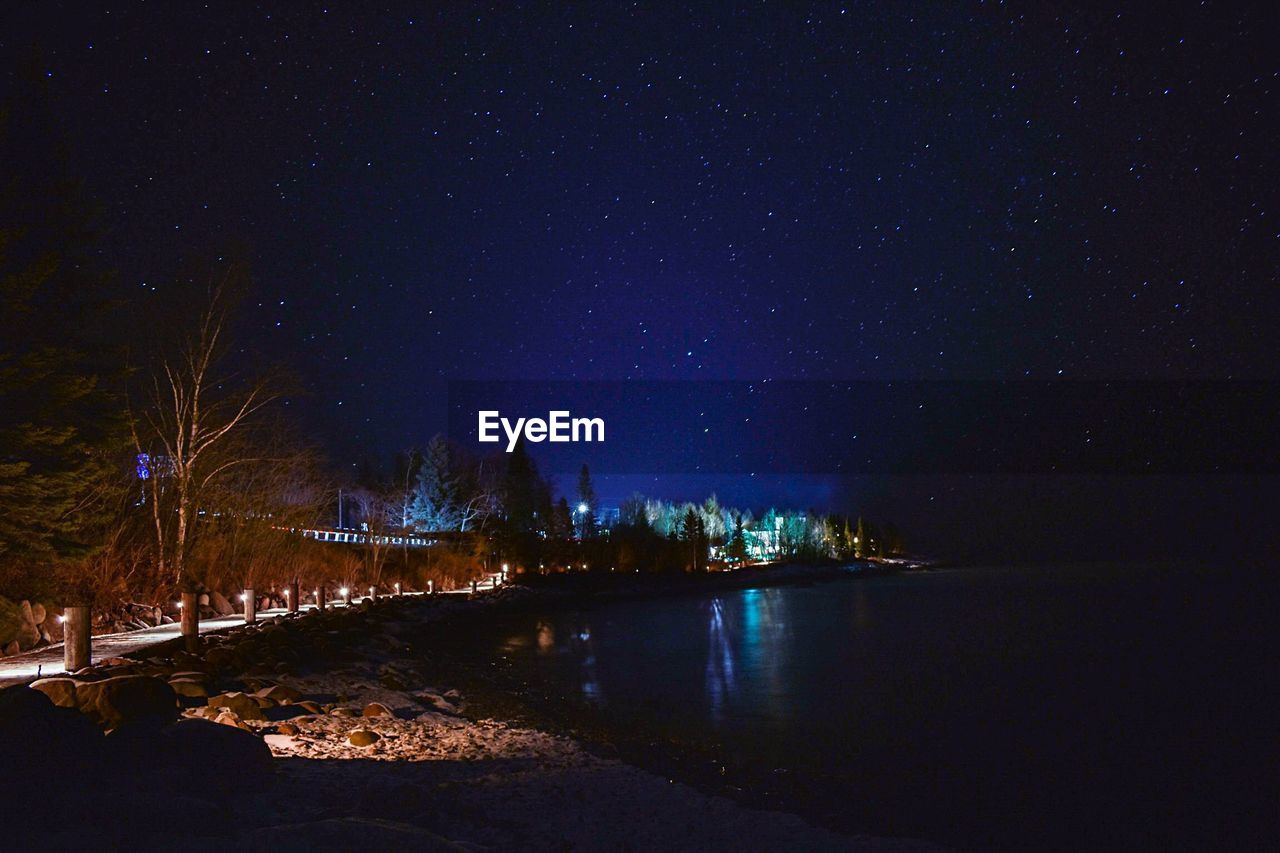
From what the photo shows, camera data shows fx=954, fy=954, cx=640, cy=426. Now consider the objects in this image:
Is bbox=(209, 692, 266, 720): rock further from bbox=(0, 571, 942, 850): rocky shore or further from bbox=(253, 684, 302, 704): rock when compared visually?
bbox=(253, 684, 302, 704): rock

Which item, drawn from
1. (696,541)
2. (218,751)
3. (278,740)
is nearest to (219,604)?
(278,740)

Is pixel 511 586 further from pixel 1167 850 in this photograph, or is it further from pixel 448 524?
pixel 1167 850

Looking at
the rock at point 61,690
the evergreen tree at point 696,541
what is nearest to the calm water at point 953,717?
the rock at point 61,690

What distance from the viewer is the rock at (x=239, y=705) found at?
12844 millimetres

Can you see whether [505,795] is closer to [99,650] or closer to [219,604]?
[99,650]

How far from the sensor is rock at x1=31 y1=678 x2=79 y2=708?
10305mm

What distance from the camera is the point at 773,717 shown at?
2027 cm

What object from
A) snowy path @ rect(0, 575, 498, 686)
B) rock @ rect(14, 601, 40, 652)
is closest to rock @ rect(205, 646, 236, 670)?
snowy path @ rect(0, 575, 498, 686)

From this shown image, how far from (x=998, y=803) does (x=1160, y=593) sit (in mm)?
89209

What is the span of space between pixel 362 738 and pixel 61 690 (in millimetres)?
3831

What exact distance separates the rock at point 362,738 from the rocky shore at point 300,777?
28 millimetres

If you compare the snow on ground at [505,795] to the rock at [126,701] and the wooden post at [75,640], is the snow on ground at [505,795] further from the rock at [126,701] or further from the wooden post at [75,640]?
the wooden post at [75,640]

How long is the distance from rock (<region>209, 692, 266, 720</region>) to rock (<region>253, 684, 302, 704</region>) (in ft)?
3.13

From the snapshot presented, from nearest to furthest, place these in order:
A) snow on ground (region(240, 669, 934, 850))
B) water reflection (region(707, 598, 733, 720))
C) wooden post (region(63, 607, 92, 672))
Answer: snow on ground (region(240, 669, 934, 850))
wooden post (region(63, 607, 92, 672))
water reflection (region(707, 598, 733, 720))
